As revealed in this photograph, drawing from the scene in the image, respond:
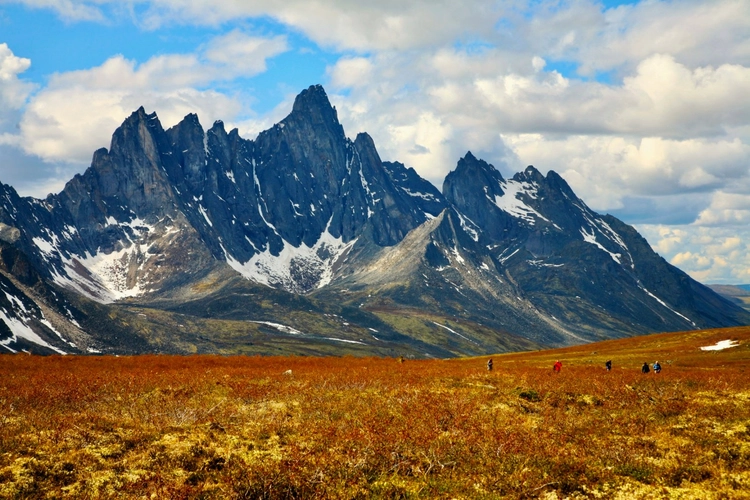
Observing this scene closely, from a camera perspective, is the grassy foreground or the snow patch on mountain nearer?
the grassy foreground

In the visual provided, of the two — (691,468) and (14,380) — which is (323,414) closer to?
(691,468)

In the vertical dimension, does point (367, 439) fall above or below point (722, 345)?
above

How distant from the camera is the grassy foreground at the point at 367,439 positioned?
60.4ft

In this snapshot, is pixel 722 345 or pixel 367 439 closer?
pixel 367 439

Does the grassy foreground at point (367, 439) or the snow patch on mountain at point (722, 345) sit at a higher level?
the grassy foreground at point (367, 439)

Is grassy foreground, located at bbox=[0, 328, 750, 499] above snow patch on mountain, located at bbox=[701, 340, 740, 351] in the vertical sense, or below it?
above

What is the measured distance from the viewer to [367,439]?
23578 mm

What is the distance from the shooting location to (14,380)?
1549 inches

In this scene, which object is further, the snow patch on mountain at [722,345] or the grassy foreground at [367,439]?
the snow patch on mountain at [722,345]

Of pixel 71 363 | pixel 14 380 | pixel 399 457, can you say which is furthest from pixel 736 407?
pixel 71 363

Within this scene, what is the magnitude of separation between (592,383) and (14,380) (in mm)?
37535

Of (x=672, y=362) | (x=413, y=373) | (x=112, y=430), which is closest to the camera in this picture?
(x=112, y=430)

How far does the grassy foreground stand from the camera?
1842 centimetres

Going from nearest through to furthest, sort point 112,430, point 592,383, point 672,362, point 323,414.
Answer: point 112,430, point 323,414, point 592,383, point 672,362
